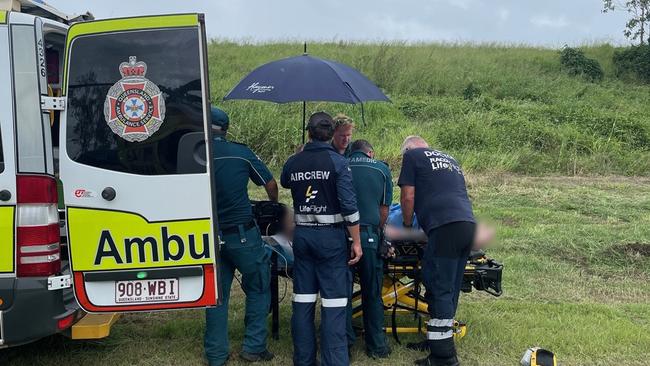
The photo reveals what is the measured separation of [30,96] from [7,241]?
0.77 m

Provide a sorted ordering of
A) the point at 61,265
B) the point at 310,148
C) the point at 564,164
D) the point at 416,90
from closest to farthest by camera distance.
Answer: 1. the point at 61,265
2. the point at 310,148
3. the point at 564,164
4. the point at 416,90

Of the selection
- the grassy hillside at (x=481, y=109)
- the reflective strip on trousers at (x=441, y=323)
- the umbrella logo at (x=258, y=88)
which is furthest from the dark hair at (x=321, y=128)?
the grassy hillside at (x=481, y=109)

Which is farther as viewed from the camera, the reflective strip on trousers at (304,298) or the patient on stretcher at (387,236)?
the patient on stretcher at (387,236)

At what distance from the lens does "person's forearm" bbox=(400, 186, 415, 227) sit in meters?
4.16

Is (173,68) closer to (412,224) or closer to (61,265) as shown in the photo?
(61,265)

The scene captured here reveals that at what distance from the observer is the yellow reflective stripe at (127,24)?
312cm

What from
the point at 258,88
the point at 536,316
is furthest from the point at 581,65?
the point at 258,88

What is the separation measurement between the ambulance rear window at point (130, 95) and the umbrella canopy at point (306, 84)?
156 centimetres

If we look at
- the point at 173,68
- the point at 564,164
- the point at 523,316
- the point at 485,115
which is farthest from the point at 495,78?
the point at 173,68

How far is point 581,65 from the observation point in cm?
2259

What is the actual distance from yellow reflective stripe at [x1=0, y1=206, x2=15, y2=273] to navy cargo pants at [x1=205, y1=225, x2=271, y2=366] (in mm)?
1313

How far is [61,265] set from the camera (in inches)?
130

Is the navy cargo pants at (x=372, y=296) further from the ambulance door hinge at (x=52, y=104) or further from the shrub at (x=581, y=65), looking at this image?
the shrub at (x=581, y=65)

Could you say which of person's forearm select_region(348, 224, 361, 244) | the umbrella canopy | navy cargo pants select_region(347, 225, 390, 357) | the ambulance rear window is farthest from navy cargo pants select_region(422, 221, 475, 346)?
the ambulance rear window
